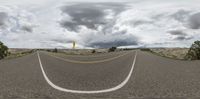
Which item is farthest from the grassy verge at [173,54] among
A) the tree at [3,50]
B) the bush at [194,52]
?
the tree at [3,50]

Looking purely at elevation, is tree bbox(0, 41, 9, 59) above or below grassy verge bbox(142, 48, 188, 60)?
above

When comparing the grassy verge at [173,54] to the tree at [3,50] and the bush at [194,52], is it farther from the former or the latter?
the tree at [3,50]

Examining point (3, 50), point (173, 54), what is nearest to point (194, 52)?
point (3, 50)

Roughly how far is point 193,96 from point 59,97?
10.6ft

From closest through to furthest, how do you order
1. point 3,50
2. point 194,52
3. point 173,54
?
point 194,52, point 3,50, point 173,54

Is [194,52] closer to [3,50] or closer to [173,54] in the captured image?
[3,50]

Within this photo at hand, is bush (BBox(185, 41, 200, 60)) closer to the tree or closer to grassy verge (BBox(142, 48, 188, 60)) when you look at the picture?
grassy verge (BBox(142, 48, 188, 60))

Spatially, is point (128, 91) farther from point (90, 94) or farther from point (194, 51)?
point (194, 51)

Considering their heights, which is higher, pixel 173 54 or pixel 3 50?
pixel 3 50

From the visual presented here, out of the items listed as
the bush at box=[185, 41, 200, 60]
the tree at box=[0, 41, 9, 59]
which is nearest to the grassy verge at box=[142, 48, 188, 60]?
the bush at box=[185, 41, 200, 60]

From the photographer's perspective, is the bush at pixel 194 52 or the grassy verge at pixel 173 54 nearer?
the bush at pixel 194 52

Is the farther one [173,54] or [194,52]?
[173,54]

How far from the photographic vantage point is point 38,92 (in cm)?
1063

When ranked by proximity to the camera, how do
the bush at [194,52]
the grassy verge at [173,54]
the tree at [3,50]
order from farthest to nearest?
the grassy verge at [173,54], the tree at [3,50], the bush at [194,52]
